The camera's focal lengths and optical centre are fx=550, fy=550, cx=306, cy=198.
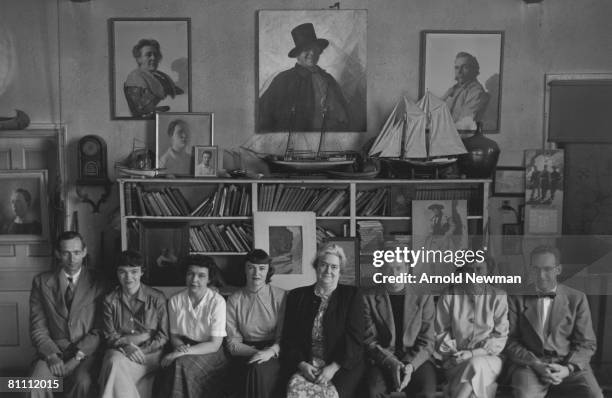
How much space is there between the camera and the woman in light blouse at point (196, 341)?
2.76m

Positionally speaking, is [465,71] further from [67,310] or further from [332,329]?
[67,310]

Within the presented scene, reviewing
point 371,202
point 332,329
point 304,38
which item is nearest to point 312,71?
point 304,38

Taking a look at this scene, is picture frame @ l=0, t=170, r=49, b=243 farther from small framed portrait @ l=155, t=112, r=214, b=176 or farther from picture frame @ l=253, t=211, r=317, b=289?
picture frame @ l=253, t=211, r=317, b=289

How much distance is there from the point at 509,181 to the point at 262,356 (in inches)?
101

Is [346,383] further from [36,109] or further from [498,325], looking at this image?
[36,109]

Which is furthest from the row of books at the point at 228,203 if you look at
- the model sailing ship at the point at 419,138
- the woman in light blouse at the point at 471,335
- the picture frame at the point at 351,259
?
the woman in light blouse at the point at 471,335

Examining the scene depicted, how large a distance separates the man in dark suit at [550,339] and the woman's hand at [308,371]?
984mm

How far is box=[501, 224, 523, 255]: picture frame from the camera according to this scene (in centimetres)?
424

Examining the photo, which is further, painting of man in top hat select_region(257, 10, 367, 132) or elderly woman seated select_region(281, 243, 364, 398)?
painting of man in top hat select_region(257, 10, 367, 132)

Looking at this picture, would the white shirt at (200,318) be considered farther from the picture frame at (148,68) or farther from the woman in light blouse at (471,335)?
the picture frame at (148,68)

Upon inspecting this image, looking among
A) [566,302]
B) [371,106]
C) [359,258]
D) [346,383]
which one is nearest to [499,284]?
[566,302]

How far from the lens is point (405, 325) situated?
111 inches

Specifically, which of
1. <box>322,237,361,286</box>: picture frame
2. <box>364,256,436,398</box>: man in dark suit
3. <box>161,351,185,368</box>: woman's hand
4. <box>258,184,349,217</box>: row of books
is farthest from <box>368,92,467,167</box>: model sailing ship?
<box>161,351,185,368</box>: woman's hand

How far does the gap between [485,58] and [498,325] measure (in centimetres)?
229
